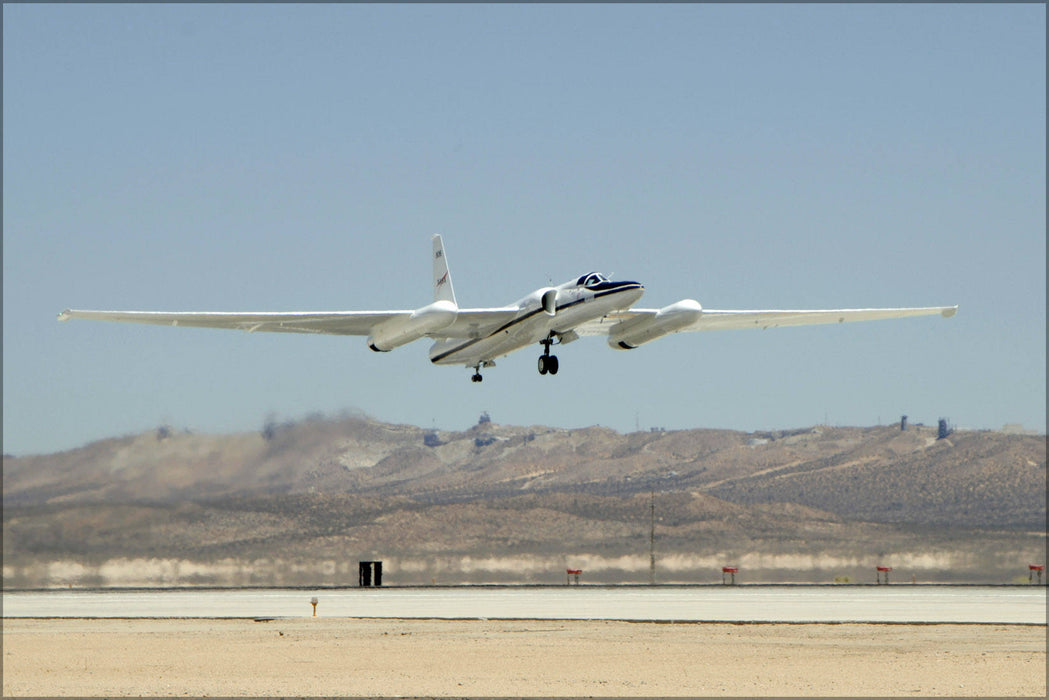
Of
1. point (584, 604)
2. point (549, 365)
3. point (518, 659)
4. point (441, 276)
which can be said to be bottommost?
point (518, 659)

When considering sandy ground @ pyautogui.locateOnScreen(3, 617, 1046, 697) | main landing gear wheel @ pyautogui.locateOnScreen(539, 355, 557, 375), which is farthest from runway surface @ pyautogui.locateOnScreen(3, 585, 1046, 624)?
main landing gear wheel @ pyautogui.locateOnScreen(539, 355, 557, 375)

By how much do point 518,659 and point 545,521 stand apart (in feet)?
334

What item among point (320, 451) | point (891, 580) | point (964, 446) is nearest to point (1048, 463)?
point (964, 446)

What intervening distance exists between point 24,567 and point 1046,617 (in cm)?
5621

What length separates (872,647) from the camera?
32344 mm

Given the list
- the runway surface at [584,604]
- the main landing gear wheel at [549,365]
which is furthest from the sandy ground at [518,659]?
the main landing gear wheel at [549,365]

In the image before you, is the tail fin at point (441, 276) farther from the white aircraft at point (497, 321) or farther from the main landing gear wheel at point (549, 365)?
the main landing gear wheel at point (549, 365)

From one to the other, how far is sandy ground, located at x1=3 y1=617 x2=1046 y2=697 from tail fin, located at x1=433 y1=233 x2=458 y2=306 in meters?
16.2

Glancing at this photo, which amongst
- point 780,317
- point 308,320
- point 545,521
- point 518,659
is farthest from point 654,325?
point 545,521

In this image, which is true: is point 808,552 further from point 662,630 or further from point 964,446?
point 964,446

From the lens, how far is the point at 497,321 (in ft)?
138

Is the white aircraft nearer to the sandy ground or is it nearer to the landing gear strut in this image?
the landing gear strut

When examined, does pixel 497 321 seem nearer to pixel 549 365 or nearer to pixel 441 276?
pixel 549 365

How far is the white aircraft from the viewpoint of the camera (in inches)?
1544
